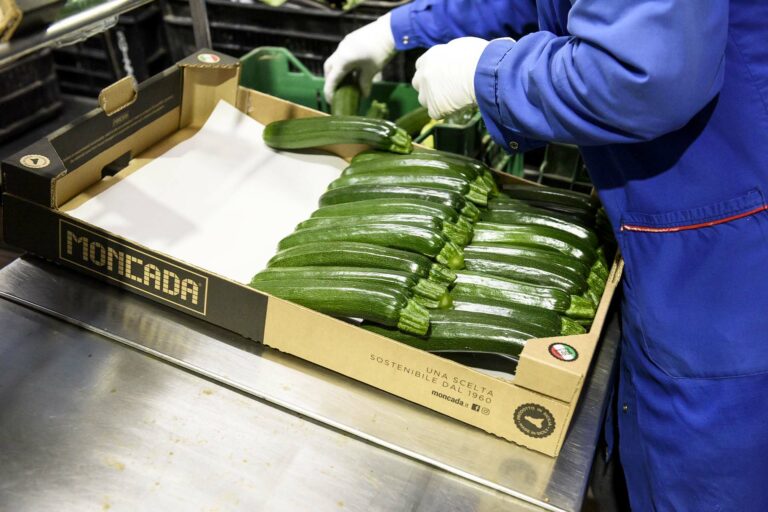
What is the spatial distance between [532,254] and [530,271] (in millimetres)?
70

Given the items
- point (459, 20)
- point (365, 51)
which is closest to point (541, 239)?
point (459, 20)

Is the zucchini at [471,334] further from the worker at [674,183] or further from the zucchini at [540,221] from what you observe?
the zucchini at [540,221]

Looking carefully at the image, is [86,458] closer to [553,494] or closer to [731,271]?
[553,494]

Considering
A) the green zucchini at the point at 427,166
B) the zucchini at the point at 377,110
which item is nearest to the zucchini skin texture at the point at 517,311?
the green zucchini at the point at 427,166

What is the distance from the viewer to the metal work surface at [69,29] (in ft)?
5.19

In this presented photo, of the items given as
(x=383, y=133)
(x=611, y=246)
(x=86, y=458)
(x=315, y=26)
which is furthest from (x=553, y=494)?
(x=315, y=26)

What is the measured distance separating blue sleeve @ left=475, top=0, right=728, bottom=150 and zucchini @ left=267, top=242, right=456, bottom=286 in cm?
46

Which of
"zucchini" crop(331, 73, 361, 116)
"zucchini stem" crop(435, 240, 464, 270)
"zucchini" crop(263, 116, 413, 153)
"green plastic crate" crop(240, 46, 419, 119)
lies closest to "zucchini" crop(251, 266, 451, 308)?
"zucchini stem" crop(435, 240, 464, 270)

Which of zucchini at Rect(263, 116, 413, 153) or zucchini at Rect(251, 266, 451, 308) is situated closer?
zucchini at Rect(251, 266, 451, 308)

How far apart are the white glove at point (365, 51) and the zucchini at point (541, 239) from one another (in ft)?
3.02

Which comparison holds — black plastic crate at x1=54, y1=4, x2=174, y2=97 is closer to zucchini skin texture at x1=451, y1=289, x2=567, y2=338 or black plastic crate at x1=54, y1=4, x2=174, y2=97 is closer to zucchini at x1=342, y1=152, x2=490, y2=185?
zucchini at x1=342, y1=152, x2=490, y2=185

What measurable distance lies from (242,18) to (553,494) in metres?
2.64

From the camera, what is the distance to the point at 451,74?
2248 mm

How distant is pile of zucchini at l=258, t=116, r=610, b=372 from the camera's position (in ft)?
6.34
